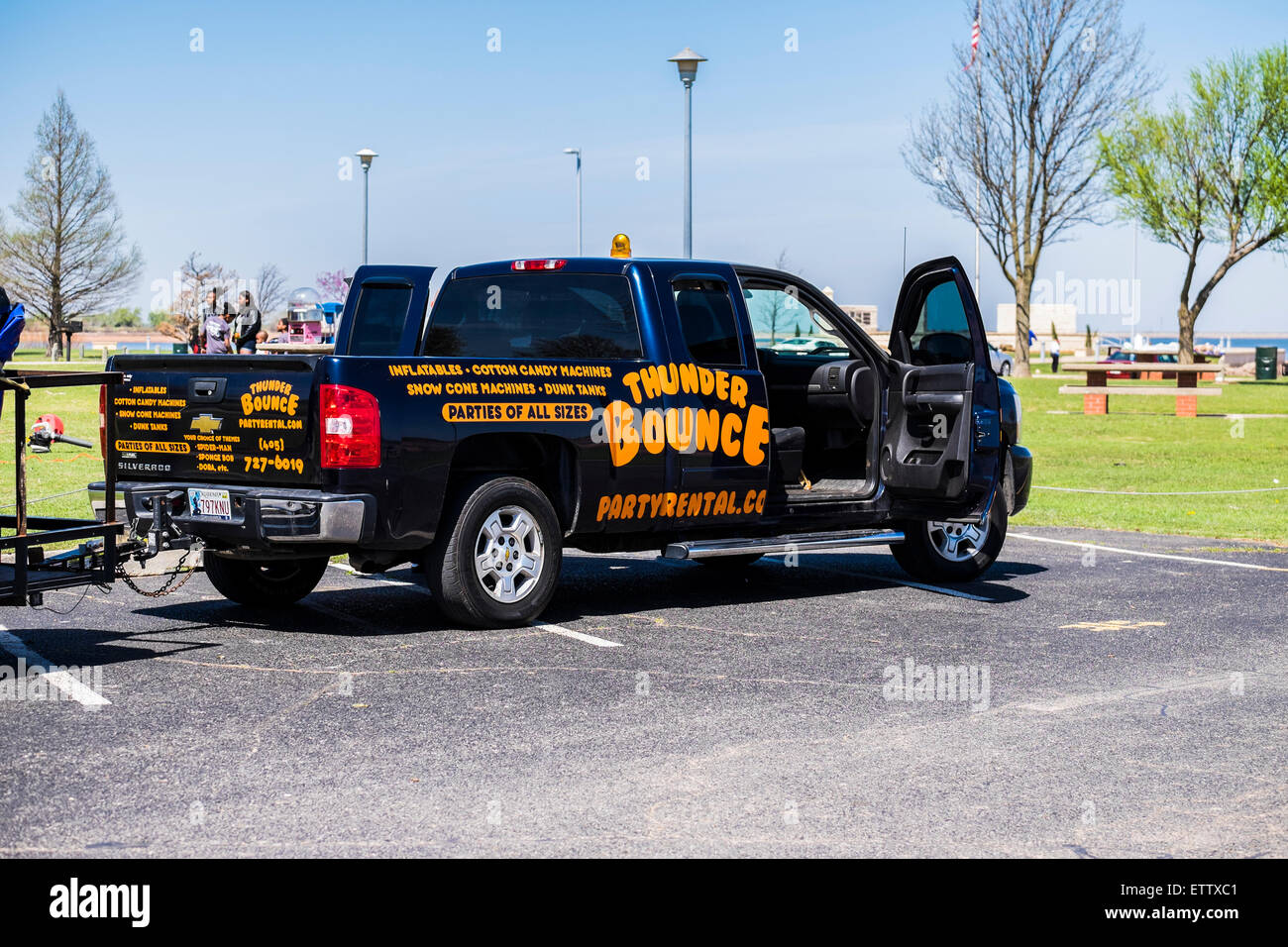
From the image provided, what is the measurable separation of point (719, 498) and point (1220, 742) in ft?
12.6

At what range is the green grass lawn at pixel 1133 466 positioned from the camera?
14508 mm

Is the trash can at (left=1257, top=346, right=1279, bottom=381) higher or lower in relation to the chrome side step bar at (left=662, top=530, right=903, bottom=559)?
higher

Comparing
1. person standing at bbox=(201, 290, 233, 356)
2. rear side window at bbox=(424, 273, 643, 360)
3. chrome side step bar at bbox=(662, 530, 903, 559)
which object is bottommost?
chrome side step bar at bbox=(662, 530, 903, 559)

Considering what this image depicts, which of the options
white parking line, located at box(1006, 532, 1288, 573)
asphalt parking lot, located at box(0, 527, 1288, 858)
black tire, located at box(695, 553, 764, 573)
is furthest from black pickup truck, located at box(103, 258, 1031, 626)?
white parking line, located at box(1006, 532, 1288, 573)

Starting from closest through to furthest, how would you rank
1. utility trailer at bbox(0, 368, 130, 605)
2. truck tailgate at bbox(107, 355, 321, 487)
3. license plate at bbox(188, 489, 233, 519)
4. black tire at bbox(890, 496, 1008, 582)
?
utility trailer at bbox(0, 368, 130, 605) → truck tailgate at bbox(107, 355, 321, 487) → license plate at bbox(188, 489, 233, 519) → black tire at bbox(890, 496, 1008, 582)

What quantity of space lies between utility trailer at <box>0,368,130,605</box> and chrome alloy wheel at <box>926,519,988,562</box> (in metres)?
5.47

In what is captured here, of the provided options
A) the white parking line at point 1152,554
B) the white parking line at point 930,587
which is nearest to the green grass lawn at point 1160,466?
the white parking line at point 1152,554

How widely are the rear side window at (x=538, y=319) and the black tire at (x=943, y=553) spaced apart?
2.61 m

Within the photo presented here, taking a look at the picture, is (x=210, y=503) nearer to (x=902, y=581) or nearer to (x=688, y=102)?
(x=902, y=581)

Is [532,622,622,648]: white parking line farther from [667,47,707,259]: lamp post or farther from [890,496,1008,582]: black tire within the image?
[667,47,707,259]: lamp post

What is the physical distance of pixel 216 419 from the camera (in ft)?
27.4

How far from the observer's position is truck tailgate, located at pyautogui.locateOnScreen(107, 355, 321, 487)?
7992mm
